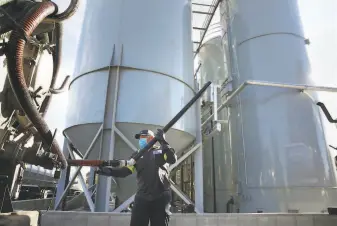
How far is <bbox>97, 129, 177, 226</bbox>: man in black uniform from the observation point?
3223mm

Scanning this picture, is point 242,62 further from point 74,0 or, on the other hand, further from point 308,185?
point 74,0

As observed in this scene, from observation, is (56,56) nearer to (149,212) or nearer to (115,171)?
(115,171)

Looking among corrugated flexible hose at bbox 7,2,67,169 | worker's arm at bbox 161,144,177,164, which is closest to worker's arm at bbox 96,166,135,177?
worker's arm at bbox 161,144,177,164

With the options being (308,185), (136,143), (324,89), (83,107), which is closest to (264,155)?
(308,185)

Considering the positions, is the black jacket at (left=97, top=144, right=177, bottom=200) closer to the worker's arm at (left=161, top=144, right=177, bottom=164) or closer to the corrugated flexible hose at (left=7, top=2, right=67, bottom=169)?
the worker's arm at (left=161, top=144, right=177, bottom=164)

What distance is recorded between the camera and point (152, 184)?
3.30 metres

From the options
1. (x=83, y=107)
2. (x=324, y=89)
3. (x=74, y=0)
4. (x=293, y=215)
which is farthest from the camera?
(x=324, y=89)

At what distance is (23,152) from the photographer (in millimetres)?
3277

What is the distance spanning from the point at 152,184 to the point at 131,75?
2561 mm

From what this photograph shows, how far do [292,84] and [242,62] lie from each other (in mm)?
1581

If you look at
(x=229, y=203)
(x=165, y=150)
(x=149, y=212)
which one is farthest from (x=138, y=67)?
(x=229, y=203)

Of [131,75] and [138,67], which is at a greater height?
[138,67]

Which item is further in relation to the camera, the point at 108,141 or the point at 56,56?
the point at 108,141

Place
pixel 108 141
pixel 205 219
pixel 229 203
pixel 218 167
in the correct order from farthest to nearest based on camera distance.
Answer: pixel 218 167
pixel 229 203
pixel 108 141
pixel 205 219
